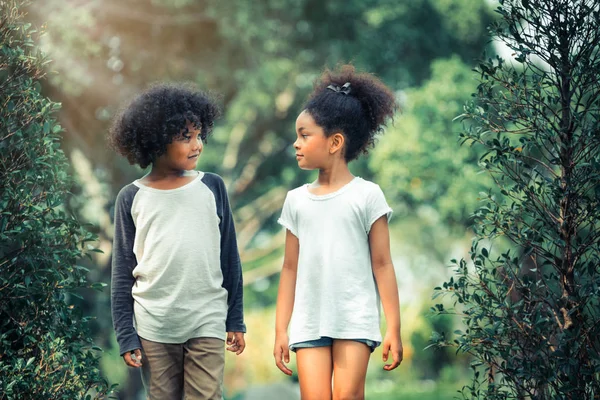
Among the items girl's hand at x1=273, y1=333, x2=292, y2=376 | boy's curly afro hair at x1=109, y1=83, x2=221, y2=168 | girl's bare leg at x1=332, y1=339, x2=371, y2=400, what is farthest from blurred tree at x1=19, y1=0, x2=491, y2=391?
girl's bare leg at x1=332, y1=339, x2=371, y2=400

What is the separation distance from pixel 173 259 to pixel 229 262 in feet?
1.02

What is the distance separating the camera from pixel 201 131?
466 centimetres

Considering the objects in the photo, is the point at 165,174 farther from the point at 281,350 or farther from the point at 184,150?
the point at 281,350

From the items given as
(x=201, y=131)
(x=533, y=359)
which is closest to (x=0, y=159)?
(x=201, y=131)

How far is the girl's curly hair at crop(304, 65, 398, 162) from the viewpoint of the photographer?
457 centimetres

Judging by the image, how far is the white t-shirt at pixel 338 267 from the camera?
4.29 meters

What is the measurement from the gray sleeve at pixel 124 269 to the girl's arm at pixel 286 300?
670 mm

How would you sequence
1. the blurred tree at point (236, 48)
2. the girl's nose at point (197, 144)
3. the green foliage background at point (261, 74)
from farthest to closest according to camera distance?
the green foliage background at point (261, 74), the blurred tree at point (236, 48), the girl's nose at point (197, 144)

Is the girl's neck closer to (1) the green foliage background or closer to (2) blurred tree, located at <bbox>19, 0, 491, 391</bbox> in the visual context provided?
(1) the green foliage background

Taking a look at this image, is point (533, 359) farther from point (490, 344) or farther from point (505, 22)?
point (505, 22)

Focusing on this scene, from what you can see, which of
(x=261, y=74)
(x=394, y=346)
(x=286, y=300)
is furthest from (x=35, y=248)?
(x=261, y=74)

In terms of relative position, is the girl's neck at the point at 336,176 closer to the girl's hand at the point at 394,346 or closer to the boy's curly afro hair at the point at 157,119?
the boy's curly afro hair at the point at 157,119

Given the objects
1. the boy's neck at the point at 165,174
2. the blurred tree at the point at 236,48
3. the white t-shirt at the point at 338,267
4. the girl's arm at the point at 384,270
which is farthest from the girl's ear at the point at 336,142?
the blurred tree at the point at 236,48

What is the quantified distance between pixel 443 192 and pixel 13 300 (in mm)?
10875
